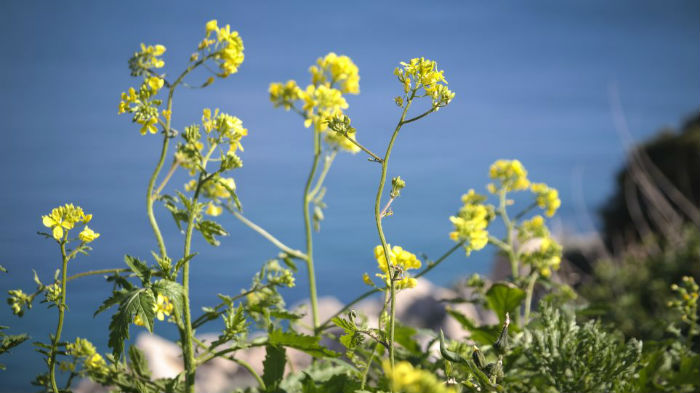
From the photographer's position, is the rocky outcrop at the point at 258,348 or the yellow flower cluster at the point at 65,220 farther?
the rocky outcrop at the point at 258,348

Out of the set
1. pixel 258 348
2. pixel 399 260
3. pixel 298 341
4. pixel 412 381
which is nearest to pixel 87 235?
pixel 298 341

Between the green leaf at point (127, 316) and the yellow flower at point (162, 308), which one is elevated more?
the yellow flower at point (162, 308)

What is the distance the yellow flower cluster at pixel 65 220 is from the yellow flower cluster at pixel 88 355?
404 mm

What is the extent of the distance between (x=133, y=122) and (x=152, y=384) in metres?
0.72

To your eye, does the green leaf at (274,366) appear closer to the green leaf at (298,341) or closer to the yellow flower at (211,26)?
the green leaf at (298,341)

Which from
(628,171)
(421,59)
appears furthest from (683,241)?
(421,59)

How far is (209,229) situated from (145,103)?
0.38 meters

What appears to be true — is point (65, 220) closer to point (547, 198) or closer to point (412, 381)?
point (412, 381)

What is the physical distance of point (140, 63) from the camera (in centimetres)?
173

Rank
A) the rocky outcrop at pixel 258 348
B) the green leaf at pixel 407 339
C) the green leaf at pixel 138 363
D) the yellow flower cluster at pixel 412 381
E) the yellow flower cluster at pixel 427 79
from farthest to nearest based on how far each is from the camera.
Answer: the rocky outcrop at pixel 258 348, the green leaf at pixel 407 339, the green leaf at pixel 138 363, the yellow flower cluster at pixel 427 79, the yellow flower cluster at pixel 412 381

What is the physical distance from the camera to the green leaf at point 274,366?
71.1 inches

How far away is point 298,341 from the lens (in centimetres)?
170

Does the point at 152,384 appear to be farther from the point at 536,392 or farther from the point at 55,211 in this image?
the point at 536,392

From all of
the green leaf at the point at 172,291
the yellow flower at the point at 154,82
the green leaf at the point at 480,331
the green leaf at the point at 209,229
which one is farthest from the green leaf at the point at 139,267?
the green leaf at the point at 480,331
